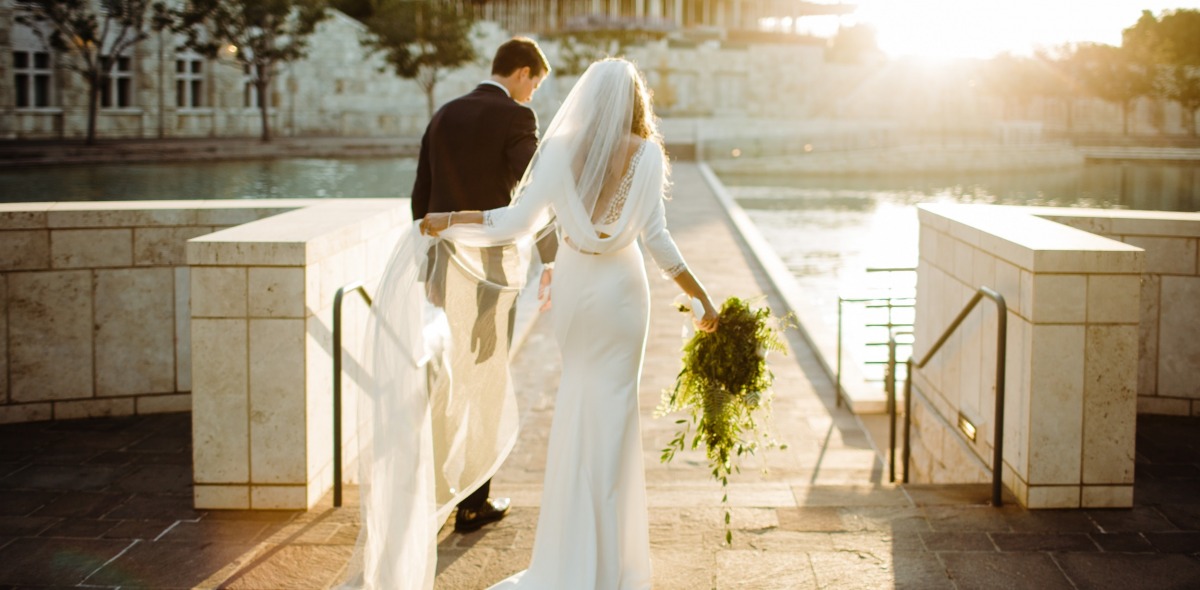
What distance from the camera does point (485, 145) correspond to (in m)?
5.21

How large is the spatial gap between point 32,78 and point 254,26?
7676mm

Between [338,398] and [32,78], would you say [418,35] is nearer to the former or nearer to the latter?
[32,78]

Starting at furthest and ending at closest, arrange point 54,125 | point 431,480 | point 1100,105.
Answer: point 1100,105
point 54,125
point 431,480

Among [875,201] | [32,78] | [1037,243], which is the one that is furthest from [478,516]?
[32,78]

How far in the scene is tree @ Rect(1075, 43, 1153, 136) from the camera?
51844mm

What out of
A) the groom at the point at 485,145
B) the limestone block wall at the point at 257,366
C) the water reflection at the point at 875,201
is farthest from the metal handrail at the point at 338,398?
the water reflection at the point at 875,201

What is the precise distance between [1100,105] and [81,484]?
8073 centimetres

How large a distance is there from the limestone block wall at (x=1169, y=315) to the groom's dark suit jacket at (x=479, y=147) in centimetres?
417

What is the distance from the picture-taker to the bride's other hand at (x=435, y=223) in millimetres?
4441

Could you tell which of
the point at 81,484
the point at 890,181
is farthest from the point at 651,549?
the point at 890,181

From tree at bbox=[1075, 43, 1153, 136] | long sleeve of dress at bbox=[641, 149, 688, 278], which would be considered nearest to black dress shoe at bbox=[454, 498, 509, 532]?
long sleeve of dress at bbox=[641, 149, 688, 278]

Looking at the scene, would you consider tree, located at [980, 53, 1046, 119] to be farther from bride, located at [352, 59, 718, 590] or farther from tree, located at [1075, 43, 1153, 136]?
bride, located at [352, 59, 718, 590]

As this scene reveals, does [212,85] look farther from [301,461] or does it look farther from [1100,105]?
[1100,105]

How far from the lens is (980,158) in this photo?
183ft
